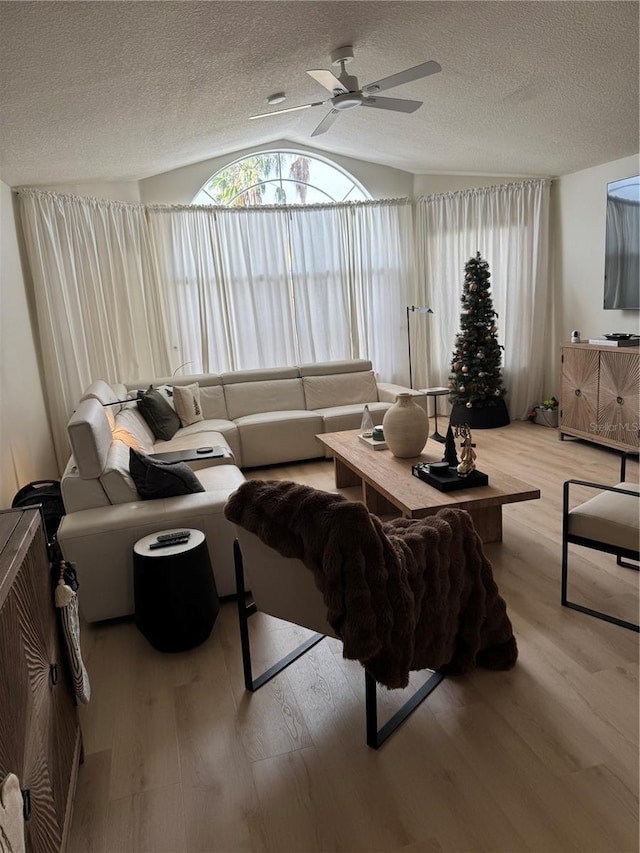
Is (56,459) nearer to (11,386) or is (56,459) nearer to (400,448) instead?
(11,386)

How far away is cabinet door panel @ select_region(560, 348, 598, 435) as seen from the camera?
504cm

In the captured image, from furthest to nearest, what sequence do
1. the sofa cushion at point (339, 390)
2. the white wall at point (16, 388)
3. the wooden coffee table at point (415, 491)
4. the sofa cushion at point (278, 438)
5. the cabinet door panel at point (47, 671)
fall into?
the sofa cushion at point (339, 390) → the sofa cushion at point (278, 438) → the white wall at point (16, 388) → the wooden coffee table at point (415, 491) → the cabinet door panel at point (47, 671)

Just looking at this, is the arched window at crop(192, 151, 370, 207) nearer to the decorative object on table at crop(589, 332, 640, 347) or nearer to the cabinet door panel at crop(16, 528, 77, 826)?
the decorative object on table at crop(589, 332, 640, 347)

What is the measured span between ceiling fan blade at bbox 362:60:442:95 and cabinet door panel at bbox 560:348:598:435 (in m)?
2.87

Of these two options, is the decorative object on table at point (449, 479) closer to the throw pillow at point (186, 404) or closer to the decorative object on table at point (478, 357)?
the throw pillow at point (186, 404)

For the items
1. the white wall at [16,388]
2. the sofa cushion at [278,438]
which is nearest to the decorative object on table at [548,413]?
the sofa cushion at [278,438]

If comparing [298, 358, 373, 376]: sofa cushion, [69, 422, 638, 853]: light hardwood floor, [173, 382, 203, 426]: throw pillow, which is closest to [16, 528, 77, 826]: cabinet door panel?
[69, 422, 638, 853]: light hardwood floor

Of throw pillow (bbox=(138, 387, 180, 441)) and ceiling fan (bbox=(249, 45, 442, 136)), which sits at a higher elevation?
ceiling fan (bbox=(249, 45, 442, 136))

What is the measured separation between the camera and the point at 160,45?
2.91 m

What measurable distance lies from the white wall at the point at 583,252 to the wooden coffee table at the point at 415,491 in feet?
8.38

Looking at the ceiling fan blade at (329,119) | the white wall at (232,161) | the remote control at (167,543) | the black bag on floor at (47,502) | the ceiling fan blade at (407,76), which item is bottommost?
the black bag on floor at (47,502)

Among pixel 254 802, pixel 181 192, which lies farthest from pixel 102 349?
pixel 254 802

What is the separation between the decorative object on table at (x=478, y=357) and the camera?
6.06 meters

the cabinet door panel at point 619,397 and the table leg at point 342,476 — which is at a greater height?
the cabinet door panel at point 619,397
